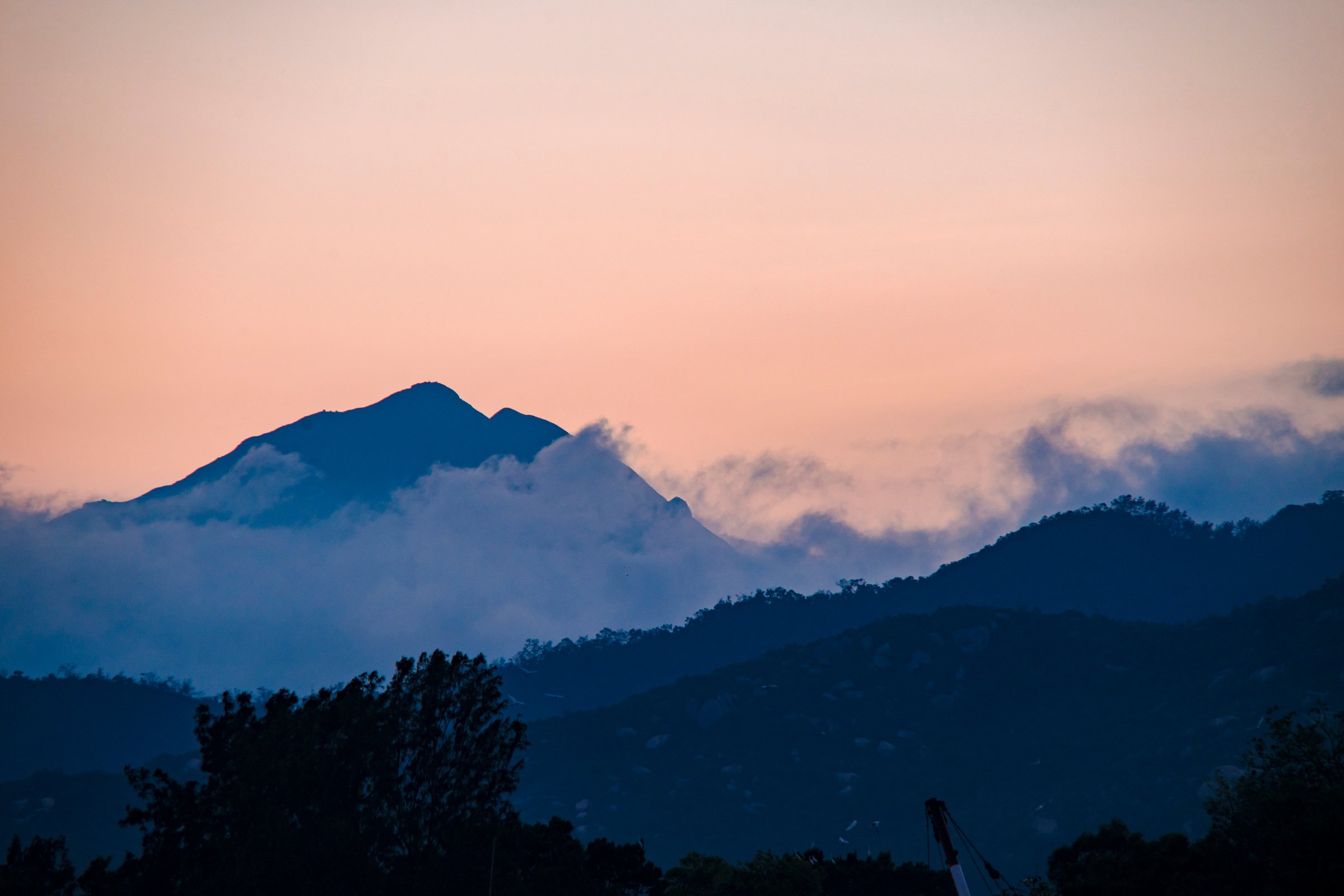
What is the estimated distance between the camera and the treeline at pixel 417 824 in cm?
7069

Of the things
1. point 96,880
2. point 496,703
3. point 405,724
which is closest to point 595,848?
point 496,703

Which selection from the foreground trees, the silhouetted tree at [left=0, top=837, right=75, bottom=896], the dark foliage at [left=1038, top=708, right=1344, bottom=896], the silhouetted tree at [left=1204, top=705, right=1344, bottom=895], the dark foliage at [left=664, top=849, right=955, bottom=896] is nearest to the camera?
the silhouetted tree at [left=1204, top=705, right=1344, bottom=895]

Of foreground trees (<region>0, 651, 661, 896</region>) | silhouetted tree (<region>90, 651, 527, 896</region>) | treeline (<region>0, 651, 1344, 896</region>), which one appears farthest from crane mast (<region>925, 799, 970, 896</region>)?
silhouetted tree (<region>90, 651, 527, 896</region>)

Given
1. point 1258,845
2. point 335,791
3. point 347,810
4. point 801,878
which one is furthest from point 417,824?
point 1258,845

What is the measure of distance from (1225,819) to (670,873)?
44680 mm

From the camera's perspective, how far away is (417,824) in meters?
80.9

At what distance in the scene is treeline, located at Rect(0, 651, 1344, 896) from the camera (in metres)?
70.7

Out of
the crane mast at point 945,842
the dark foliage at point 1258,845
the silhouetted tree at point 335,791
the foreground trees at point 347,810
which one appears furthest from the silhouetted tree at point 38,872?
the dark foliage at point 1258,845

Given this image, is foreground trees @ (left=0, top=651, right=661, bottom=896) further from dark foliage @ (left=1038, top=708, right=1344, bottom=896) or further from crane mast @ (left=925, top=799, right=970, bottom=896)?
dark foliage @ (left=1038, top=708, right=1344, bottom=896)

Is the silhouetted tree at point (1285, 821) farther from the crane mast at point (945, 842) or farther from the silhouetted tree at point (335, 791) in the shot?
the silhouetted tree at point (335, 791)

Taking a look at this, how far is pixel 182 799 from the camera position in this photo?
8062cm

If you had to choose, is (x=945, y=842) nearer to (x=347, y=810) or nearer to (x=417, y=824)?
(x=417, y=824)

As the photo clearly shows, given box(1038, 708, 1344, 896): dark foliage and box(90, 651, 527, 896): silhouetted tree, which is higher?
box(90, 651, 527, 896): silhouetted tree

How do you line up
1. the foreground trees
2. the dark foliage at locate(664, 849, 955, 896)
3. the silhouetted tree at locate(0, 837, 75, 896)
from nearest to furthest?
the silhouetted tree at locate(0, 837, 75, 896) < the foreground trees < the dark foliage at locate(664, 849, 955, 896)
